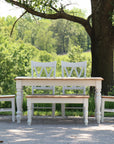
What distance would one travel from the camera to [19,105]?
6598mm

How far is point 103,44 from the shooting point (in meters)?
10.4

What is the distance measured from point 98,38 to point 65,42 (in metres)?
53.4

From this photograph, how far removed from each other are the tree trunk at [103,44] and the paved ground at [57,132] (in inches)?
138

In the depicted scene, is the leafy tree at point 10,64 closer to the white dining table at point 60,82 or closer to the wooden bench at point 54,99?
the white dining table at point 60,82

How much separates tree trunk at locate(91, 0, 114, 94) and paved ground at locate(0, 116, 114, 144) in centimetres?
350

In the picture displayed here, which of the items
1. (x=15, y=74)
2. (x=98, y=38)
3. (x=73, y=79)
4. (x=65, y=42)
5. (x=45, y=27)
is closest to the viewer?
(x=73, y=79)

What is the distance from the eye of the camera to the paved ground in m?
4.76

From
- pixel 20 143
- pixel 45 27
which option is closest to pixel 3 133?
pixel 20 143

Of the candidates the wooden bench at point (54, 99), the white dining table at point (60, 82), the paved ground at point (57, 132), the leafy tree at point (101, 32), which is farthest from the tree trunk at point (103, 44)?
the wooden bench at point (54, 99)

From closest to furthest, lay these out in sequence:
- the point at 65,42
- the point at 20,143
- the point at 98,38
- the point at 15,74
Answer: the point at 20,143 → the point at 98,38 → the point at 15,74 → the point at 65,42

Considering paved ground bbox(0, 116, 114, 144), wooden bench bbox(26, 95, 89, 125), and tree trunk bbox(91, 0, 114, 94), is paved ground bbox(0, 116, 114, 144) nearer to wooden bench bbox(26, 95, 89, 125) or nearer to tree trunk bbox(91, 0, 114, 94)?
wooden bench bbox(26, 95, 89, 125)

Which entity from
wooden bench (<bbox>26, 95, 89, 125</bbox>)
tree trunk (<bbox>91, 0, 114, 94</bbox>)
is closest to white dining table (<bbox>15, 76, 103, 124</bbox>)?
wooden bench (<bbox>26, 95, 89, 125</bbox>)

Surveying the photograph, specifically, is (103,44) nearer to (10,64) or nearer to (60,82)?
(60,82)

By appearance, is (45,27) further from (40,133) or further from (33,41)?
(40,133)
